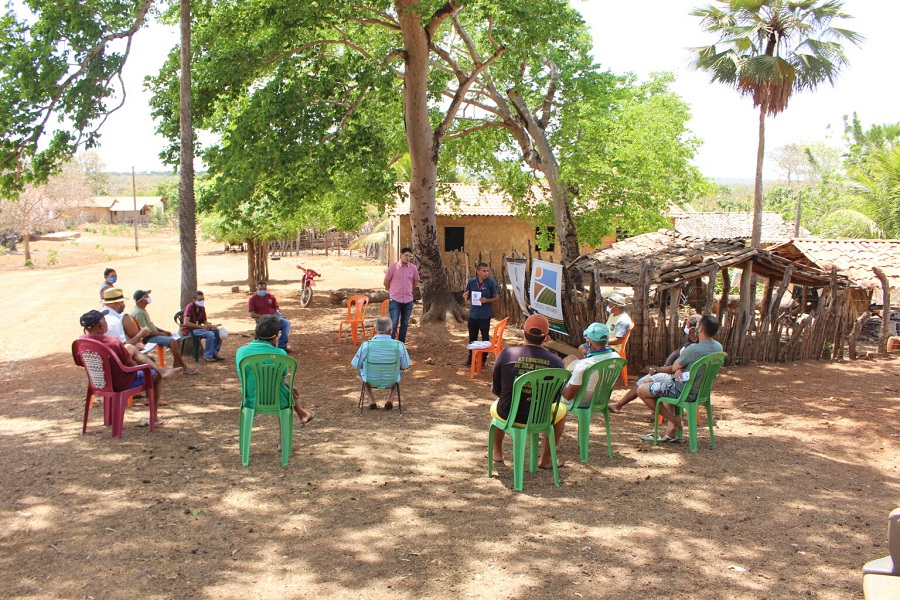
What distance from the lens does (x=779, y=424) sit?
830 centimetres

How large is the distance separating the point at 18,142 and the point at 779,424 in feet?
36.4

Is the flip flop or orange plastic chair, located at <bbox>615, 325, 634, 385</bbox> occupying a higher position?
orange plastic chair, located at <bbox>615, 325, 634, 385</bbox>

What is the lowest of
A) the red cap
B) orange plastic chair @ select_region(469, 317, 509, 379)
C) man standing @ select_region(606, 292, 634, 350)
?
orange plastic chair @ select_region(469, 317, 509, 379)

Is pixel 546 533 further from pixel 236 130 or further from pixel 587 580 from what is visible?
pixel 236 130

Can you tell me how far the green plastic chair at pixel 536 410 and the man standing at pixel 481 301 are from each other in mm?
5033

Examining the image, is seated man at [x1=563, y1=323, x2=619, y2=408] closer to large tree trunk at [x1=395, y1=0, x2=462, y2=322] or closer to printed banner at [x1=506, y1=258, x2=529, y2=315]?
printed banner at [x1=506, y1=258, x2=529, y2=315]

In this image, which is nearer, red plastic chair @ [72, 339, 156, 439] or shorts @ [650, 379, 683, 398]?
red plastic chair @ [72, 339, 156, 439]

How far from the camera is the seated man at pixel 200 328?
420 inches

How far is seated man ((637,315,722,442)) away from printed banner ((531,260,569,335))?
3.92 m

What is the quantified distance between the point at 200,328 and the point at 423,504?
6.42 metres

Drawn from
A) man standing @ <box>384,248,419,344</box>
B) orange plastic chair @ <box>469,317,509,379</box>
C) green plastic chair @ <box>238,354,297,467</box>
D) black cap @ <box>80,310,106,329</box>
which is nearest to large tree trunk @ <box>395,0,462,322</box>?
man standing @ <box>384,248,419,344</box>

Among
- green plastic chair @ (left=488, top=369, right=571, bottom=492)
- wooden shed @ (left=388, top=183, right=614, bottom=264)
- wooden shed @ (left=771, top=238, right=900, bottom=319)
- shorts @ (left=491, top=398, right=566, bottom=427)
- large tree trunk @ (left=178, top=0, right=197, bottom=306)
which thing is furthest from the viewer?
wooden shed @ (left=388, top=183, right=614, bottom=264)

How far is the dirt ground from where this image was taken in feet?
13.9

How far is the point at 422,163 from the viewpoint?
1459 centimetres
